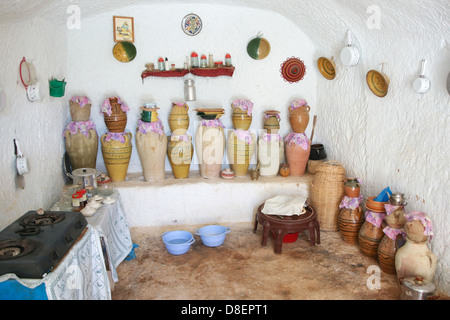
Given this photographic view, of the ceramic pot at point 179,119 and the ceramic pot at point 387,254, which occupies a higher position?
the ceramic pot at point 179,119

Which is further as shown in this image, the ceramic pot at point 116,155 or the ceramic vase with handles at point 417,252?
the ceramic pot at point 116,155

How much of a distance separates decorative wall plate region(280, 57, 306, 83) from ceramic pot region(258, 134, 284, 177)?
0.83 m

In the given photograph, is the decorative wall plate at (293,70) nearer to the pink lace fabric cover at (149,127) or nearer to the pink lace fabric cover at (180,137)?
the pink lace fabric cover at (180,137)

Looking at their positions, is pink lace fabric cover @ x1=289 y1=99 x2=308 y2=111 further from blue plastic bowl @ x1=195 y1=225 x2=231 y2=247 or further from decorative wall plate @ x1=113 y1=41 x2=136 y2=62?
decorative wall plate @ x1=113 y1=41 x2=136 y2=62

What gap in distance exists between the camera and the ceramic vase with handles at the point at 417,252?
2.46 meters

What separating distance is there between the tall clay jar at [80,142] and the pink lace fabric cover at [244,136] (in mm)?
1579

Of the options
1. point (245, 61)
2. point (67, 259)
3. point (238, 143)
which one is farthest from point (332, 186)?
point (67, 259)

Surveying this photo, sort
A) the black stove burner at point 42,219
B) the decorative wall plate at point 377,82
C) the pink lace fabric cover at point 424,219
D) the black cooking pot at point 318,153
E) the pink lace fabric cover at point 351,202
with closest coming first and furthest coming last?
the black stove burner at point 42,219, the pink lace fabric cover at point 424,219, the decorative wall plate at point 377,82, the pink lace fabric cover at point 351,202, the black cooking pot at point 318,153

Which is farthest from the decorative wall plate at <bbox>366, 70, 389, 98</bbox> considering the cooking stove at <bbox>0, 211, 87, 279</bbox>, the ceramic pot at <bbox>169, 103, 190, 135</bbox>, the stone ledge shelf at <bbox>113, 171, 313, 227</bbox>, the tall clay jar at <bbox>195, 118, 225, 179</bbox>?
the cooking stove at <bbox>0, 211, 87, 279</bbox>

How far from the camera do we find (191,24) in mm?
3971

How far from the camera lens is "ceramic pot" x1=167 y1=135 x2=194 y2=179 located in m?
3.78

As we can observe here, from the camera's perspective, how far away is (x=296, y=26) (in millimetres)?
4086

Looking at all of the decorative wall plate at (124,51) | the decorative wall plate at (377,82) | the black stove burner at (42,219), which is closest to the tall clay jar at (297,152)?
the decorative wall plate at (377,82)

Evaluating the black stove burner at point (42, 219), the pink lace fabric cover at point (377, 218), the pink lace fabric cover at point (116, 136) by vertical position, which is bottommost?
the pink lace fabric cover at point (377, 218)
